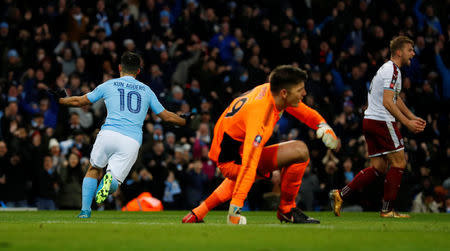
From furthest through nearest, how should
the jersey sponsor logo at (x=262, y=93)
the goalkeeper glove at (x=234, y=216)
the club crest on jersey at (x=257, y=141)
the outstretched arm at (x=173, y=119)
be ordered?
the outstretched arm at (x=173, y=119) < the jersey sponsor logo at (x=262, y=93) < the goalkeeper glove at (x=234, y=216) < the club crest on jersey at (x=257, y=141)

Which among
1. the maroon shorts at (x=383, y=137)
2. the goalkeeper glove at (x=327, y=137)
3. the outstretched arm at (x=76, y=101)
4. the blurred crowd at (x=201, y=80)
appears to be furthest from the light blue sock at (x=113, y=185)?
the blurred crowd at (x=201, y=80)

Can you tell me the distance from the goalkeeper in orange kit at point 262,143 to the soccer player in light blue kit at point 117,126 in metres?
1.58

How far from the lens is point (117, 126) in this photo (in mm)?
9531

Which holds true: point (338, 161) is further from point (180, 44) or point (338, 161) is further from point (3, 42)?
point (3, 42)

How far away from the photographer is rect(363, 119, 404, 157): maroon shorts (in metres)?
10.7

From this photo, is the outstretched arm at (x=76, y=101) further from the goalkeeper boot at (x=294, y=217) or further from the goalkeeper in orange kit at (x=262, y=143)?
the goalkeeper boot at (x=294, y=217)

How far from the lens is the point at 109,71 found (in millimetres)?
18188

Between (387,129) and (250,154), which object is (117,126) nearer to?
(250,154)

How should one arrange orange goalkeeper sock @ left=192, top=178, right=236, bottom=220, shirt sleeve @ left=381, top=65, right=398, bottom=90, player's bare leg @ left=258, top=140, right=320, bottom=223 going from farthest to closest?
shirt sleeve @ left=381, top=65, right=398, bottom=90 → orange goalkeeper sock @ left=192, top=178, right=236, bottom=220 → player's bare leg @ left=258, top=140, right=320, bottom=223

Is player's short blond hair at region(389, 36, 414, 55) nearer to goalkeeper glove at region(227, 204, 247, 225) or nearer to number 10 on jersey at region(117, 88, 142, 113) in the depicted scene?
number 10 on jersey at region(117, 88, 142, 113)

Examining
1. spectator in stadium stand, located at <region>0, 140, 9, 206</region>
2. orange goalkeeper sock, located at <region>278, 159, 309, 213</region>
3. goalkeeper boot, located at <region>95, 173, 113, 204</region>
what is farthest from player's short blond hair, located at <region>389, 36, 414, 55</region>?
spectator in stadium stand, located at <region>0, 140, 9, 206</region>

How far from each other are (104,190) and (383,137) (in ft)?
13.5

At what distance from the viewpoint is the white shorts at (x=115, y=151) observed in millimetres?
9432

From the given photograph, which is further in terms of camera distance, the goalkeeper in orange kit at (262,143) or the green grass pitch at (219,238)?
the goalkeeper in orange kit at (262,143)
